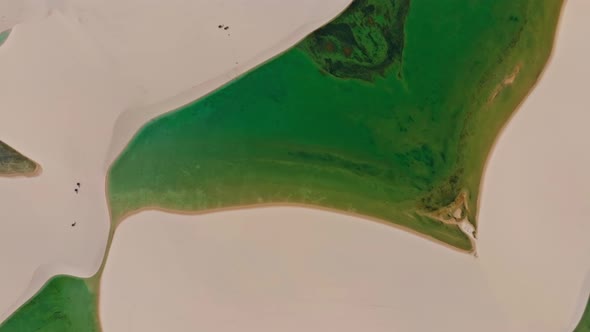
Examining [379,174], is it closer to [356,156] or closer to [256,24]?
[356,156]

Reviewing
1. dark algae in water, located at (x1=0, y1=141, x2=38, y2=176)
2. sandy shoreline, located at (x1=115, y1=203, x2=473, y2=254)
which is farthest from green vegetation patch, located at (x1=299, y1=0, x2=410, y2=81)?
dark algae in water, located at (x1=0, y1=141, x2=38, y2=176)

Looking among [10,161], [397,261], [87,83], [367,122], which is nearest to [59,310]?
[10,161]

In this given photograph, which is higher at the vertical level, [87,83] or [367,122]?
[87,83]

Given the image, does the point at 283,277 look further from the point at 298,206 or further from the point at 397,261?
the point at 397,261

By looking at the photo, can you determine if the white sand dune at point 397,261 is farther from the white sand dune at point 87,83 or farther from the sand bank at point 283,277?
the white sand dune at point 87,83

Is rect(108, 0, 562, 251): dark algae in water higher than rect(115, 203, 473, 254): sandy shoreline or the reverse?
higher

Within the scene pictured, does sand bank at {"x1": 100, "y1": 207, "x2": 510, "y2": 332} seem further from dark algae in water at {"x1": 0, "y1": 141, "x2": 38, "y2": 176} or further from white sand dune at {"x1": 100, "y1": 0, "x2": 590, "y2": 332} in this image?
dark algae in water at {"x1": 0, "y1": 141, "x2": 38, "y2": 176}

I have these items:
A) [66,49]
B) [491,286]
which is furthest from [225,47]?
[491,286]
